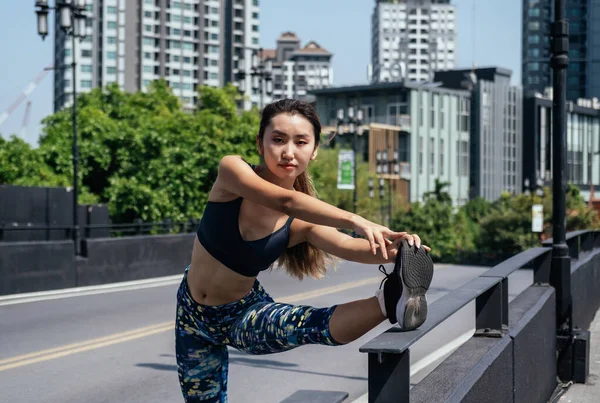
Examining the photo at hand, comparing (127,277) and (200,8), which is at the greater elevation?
(200,8)

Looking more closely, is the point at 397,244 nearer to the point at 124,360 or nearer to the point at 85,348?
the point at 124,360

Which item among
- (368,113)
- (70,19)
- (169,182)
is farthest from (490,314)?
(368,113)

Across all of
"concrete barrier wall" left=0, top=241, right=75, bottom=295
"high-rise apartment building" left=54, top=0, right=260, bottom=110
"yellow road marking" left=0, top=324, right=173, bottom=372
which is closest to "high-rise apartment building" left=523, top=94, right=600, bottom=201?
"high-rise apartment building" left=54, top=0, right=260, bottom=110

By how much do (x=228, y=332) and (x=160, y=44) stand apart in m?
168

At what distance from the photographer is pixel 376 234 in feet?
11.0

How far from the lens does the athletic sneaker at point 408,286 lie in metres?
3.25

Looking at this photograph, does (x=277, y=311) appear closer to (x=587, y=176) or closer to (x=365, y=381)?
(x=365, y=381)

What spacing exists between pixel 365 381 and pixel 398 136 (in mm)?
105516

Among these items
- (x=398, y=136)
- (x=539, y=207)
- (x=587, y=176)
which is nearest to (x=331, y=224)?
(x=539, y=207)

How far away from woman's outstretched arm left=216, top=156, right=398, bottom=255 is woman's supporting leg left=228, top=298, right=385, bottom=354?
0.26 m

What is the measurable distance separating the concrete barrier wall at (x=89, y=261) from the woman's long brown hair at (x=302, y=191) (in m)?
14.6

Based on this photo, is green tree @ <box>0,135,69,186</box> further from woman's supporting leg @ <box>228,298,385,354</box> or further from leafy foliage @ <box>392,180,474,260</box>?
woman's supporting leg @ <box>228,298,385,354</box>

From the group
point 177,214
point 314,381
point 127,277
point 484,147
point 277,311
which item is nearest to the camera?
point 277,311

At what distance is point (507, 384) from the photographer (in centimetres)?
552
